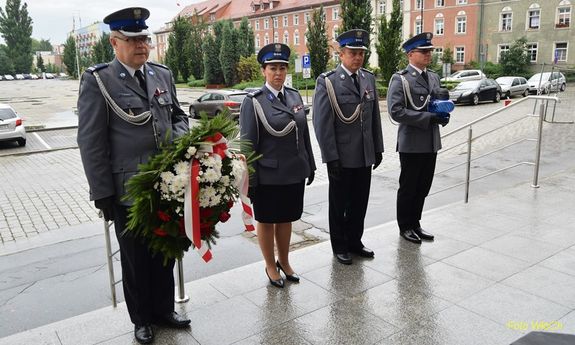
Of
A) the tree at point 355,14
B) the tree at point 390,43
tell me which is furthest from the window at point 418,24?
the tree at point 355,14

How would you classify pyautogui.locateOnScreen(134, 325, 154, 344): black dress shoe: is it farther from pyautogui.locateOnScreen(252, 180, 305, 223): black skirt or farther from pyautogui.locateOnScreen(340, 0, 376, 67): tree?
pyautogui.locateOnScreen(340, 0, 376, 67): tree

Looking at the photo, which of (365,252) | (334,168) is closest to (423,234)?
(365,252)

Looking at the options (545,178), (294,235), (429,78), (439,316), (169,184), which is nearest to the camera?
(169,184)

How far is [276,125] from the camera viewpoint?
3.92 meters

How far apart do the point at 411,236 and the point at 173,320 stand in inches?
105

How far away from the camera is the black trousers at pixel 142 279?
3225 millimetres

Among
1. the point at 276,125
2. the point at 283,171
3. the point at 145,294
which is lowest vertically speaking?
the point at 145,294

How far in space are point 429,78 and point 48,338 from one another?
4004 mm

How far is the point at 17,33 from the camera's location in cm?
9675

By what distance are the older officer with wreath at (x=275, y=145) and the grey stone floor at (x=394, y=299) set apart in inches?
19.1

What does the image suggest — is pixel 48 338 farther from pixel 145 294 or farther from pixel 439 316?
pixel 439 316

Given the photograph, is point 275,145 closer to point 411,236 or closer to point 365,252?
point 365,252

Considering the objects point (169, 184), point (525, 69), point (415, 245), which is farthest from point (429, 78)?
point (525, 69)

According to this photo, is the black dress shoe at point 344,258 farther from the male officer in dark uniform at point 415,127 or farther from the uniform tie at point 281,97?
the uniform tie at point 281,97
